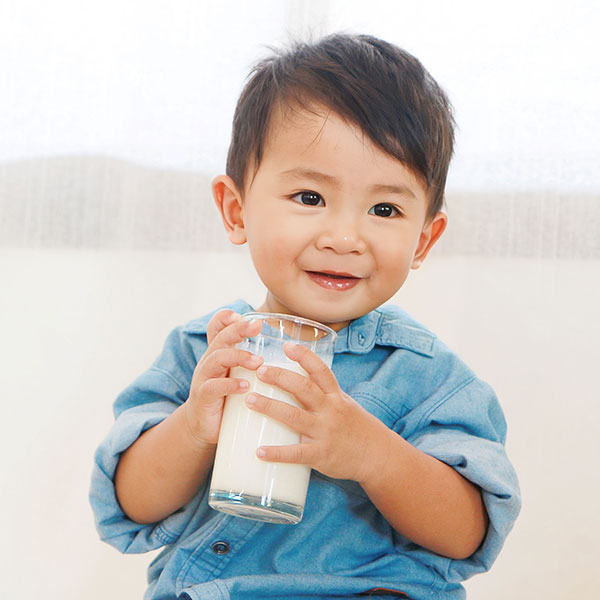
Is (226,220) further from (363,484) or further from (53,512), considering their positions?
(53,512)

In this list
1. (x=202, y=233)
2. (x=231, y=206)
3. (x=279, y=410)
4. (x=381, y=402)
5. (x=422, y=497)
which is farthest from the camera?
(x=202, y=233)

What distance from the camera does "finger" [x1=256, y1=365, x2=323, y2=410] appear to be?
833mm

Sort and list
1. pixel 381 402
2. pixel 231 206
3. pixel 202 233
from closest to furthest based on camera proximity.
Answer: pixel 381 402, pixel 231 206, pixel 202 233

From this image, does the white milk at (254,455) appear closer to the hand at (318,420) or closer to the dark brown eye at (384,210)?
the hand at (318,420)

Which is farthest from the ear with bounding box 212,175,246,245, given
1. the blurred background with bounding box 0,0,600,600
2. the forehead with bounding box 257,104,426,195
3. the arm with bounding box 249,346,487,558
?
the blurred background with bounding box 0,0,600,600

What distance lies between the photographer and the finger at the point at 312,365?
83cm

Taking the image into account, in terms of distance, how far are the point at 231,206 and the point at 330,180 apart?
21 centimetres

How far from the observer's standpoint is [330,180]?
99cm

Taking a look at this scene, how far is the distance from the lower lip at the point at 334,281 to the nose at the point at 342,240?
46 mm

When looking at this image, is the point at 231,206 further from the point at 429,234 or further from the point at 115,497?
the point at 115,497

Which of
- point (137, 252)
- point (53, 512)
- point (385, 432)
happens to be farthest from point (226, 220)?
point (53, 512)

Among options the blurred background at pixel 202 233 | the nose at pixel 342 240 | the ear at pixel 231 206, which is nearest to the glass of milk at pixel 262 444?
the nose at pixel 342 240

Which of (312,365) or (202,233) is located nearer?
(312,365)

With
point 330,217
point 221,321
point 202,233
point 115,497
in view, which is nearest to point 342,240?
point 330,217
